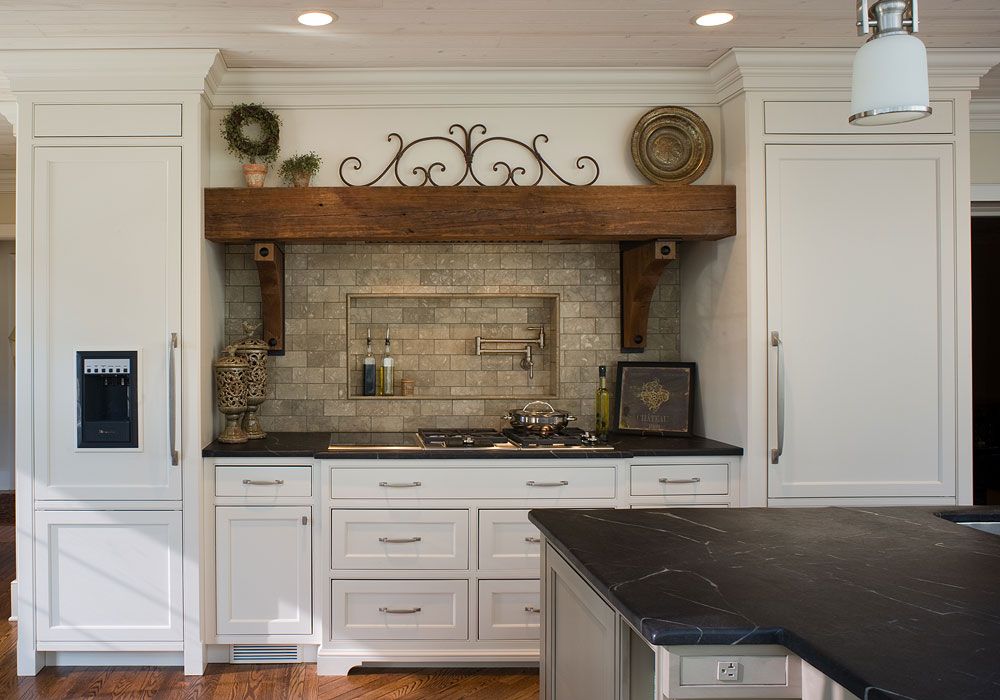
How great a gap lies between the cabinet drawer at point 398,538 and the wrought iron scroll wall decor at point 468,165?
137cm

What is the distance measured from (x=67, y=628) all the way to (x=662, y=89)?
3.25 meters

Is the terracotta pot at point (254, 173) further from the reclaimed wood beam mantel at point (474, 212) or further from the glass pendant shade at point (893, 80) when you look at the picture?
the glass pendant shade at point (893, 80)

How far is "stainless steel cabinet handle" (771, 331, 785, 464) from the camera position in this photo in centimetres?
338

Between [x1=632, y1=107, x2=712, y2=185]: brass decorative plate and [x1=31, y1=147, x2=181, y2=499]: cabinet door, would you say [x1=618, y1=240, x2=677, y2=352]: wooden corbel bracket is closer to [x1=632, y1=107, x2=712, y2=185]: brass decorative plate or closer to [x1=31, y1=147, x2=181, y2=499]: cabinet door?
[x1=632, y1=107, x2=712, y2=185]: brass decorative plate

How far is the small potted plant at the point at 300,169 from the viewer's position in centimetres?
352

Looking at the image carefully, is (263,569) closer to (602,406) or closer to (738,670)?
(602,406)

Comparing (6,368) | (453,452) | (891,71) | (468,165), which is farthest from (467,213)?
(6,368)

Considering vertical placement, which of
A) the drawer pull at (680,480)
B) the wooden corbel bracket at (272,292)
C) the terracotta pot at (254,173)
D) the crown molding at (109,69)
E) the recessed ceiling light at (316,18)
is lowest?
the drawer pull at (680,480)

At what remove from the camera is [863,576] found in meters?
1.68

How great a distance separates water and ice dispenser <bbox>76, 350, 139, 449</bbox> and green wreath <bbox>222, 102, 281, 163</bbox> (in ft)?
3.05

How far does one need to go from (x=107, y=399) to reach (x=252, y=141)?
3.90 ft

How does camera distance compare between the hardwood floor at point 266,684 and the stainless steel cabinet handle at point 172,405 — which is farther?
the stainless steel cabinet handle at point 172,405

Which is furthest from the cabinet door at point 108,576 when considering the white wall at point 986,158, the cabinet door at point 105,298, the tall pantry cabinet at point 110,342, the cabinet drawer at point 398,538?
the white wall at point 986,158

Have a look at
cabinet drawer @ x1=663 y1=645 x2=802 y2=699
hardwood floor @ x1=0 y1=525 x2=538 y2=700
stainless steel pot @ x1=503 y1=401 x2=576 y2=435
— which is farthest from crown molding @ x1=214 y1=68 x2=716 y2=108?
cabinet drawer @ x1=663 y1=645 x2=802 y2=699
